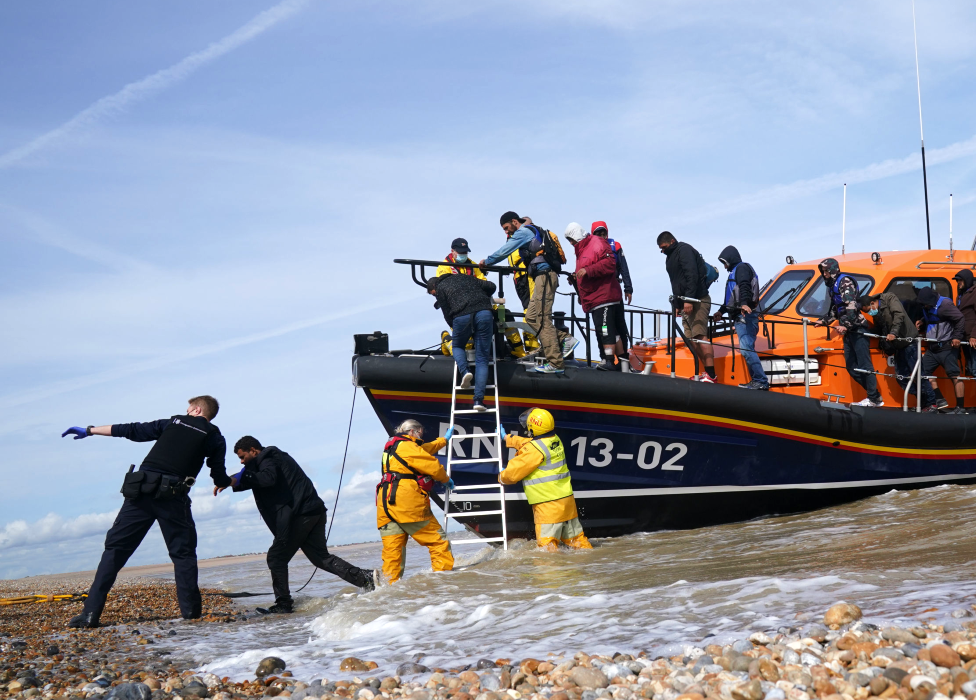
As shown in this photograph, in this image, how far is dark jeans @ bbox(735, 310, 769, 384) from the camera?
705 cm

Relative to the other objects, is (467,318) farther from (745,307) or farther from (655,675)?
(655,675)

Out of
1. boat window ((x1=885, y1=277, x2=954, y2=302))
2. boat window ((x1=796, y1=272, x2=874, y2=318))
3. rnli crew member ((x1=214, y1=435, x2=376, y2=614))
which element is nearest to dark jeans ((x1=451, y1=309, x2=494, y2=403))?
rnli crew member ((x1=214, y1=435, x2=376, y2=614))

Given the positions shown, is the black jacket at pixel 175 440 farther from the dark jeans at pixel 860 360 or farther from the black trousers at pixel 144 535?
the dark jeans at pixel 860 360

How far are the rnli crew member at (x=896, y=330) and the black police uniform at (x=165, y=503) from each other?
5593 mm

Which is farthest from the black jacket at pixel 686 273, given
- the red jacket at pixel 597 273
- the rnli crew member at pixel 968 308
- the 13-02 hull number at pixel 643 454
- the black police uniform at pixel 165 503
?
the black police uniform at pixel 165 503

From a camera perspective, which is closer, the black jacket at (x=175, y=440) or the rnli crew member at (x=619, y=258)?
the black jacket at (x=175, y=440)

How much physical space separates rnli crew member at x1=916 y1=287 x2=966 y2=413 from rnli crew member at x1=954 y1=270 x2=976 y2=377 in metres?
0.14

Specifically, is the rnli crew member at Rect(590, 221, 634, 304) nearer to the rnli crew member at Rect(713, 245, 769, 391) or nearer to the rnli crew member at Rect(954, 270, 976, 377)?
the rnli crew member at Rect(713, 245, 769, 391)

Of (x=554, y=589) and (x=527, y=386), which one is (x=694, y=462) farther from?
(x=554, y=589)

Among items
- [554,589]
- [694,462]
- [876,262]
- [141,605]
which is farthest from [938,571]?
[141,605]

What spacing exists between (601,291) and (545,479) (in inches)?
64.5

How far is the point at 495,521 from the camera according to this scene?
6602mm

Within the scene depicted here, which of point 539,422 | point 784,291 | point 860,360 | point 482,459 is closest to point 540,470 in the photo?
point 539,422

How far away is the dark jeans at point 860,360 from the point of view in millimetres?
7152
